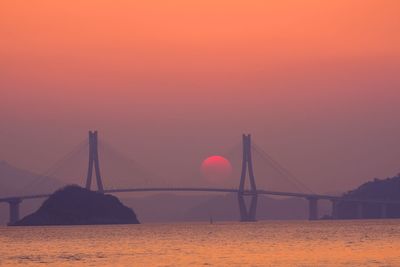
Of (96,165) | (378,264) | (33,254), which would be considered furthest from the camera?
(96,165)

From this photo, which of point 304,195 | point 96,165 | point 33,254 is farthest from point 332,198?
point 33,254

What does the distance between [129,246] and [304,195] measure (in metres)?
83.0

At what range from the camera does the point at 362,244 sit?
87812 millimetres

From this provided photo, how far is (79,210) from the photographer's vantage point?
180250 millimetres

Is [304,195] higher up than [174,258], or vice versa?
[304,195]

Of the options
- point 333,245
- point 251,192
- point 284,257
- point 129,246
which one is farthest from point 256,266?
point 251,192

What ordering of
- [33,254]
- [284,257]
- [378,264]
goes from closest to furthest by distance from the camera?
[378,264]
[284,257]
[33,254]

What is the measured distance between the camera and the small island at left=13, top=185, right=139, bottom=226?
175125 mm

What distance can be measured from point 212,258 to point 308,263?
29.0 feet

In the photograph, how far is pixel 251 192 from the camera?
167 metres

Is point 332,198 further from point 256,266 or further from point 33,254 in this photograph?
→ point 256,266

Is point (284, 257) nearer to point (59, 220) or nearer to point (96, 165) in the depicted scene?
point (96, 165)

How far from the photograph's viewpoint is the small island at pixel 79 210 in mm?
175125

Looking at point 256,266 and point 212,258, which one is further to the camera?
point 212,258
